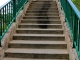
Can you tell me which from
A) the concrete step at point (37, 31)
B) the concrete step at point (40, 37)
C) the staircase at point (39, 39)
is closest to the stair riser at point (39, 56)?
the staircase at point (39, 39)

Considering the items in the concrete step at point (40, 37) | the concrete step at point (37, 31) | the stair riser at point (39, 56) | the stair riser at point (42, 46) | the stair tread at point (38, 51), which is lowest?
the stair riser at point (39, 56)

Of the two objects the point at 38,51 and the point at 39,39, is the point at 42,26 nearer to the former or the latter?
the point at 39,39

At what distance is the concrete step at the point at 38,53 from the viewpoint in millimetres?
5184

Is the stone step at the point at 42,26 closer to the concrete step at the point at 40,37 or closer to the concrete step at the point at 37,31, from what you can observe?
the concrete step at the point at 37,31

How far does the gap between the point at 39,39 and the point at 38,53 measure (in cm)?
95

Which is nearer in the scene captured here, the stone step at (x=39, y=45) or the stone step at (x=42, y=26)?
the stone step at (x=39, y=45)

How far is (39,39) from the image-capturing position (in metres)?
6.12

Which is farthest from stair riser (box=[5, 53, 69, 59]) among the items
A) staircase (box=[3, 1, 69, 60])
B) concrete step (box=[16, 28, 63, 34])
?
concrete step (box=[16, 28, 63, 34])

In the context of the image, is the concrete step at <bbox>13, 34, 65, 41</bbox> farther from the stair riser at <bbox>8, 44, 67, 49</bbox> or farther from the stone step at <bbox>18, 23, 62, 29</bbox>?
the stone step at <bbox>18, 23, 62, 29</bbox>

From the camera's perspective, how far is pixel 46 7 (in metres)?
9.18

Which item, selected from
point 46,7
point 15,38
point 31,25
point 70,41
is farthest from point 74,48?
point 46,7

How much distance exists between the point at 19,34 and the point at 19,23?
940 millimetres

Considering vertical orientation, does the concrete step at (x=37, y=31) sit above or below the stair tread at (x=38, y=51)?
above

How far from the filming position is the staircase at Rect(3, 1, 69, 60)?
5238 millimetres
